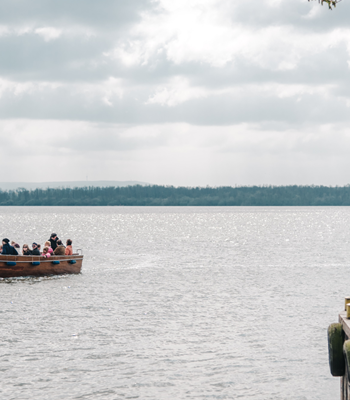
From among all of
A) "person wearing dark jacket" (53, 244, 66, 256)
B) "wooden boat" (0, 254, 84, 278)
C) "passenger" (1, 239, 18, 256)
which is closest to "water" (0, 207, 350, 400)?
"wooden boat" (0, 254, 84, 278)

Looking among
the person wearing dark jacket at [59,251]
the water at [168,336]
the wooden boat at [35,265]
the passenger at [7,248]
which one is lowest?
the water at [168,336]

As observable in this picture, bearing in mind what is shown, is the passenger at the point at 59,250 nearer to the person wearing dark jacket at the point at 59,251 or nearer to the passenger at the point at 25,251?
the person wearing dark jacket at the point at 59,251

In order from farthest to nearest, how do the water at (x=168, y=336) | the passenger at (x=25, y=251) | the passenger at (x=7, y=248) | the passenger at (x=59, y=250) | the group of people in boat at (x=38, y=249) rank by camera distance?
the passenger at (x=59, y=250) < the passenger at (x=25, y=251) < the group of people in boat at (x=38, y=249) < the passenger at (x=7, y=248) < the water at (x=168, y=336)

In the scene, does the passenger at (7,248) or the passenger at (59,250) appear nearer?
the passenger at (7,248)

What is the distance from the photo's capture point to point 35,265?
108 feet

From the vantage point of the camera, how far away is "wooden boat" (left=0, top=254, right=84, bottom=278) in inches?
1262

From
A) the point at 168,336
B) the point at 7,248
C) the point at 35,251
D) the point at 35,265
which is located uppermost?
the point at 7,248

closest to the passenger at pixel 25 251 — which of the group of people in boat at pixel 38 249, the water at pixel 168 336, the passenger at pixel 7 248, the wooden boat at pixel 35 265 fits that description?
the group of people in boat at pixel 38 249

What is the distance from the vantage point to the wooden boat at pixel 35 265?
105ft

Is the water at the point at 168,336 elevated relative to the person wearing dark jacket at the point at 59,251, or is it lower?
lower

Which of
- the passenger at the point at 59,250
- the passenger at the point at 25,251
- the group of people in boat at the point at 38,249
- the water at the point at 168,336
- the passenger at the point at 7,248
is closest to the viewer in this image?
the water at the point at 168,336

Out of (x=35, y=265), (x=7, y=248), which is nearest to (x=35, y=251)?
(x=35, y=265)

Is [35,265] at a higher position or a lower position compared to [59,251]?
lower

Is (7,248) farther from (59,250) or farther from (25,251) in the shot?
(59,250)
